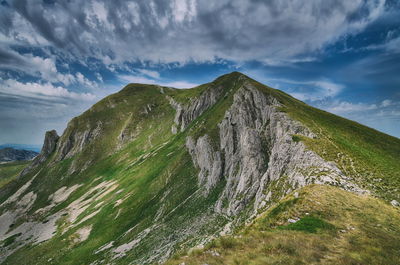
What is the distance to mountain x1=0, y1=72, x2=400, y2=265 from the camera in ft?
54.1

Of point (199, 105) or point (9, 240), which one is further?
point (199, 105)

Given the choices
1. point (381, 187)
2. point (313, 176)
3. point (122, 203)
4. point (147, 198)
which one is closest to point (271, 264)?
point (313, 176)

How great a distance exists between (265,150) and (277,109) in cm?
1505

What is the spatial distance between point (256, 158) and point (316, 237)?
4213 cm

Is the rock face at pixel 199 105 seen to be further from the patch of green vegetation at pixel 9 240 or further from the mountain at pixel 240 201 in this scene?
the patch of green vegetation at pixel 9 240

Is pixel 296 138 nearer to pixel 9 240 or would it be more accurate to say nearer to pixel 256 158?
pixel 256 158

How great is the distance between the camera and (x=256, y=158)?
190 feet

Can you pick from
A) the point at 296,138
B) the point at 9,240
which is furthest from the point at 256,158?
the point at 9,240

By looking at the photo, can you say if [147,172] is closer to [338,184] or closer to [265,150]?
[265,150]

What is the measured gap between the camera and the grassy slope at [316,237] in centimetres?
1353

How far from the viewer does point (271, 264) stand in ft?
41.6

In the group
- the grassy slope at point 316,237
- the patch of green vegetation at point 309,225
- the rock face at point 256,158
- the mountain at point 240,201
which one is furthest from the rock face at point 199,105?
the patch of green vegetation at point 309,225

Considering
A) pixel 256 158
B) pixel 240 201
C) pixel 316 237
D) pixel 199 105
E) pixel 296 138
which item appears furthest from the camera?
pixel 199 105

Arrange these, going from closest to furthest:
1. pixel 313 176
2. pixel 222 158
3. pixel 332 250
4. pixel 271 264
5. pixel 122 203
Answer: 1. pixel 271 264
2. pixel 332 250
3. pixel 313 176
4. pixel 222 158
5. pixel 122 203
